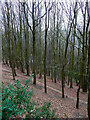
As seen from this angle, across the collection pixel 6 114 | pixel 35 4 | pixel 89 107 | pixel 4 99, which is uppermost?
pixel 35 4

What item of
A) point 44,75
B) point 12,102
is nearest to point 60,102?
point 44,75

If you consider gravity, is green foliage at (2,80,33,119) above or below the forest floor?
above

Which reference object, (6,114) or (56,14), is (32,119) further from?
(56,14)

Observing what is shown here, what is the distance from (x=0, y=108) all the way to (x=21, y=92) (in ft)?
2.18

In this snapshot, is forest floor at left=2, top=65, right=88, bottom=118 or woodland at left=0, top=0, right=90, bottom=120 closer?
woodland at left=0, top=0, right=90, bottom=120

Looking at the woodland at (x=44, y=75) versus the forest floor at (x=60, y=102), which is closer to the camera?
the woodland at (x=44, y=75)

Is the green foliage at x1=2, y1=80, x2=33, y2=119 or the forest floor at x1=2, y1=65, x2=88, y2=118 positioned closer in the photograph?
the green foliage at x1=2, y1=80, x2=33, y2=119

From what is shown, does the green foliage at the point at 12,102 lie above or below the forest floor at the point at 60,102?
above

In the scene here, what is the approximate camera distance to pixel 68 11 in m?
6.77

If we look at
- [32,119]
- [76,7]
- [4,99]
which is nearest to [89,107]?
[32,119]

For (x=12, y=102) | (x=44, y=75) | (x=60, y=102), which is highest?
(x=12, y=102)

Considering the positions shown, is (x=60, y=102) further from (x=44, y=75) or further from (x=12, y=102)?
(x=12, y=102)

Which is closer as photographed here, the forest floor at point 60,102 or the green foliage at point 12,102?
the green foliage at point 12,102

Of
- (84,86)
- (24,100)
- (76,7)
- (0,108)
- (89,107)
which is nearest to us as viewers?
(0,108)
